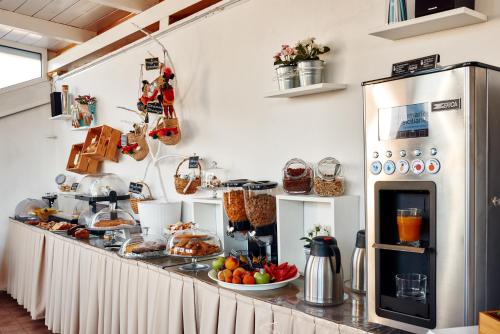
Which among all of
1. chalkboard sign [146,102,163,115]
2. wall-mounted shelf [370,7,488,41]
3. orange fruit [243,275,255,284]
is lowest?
orange fruit [243,275,255,284]

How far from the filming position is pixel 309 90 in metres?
2.32

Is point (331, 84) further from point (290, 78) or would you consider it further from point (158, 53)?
point (158, 53)

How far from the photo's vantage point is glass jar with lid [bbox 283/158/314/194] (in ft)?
7.68

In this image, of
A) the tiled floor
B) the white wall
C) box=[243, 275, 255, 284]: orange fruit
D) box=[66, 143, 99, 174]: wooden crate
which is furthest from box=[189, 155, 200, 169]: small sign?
the tiled floor

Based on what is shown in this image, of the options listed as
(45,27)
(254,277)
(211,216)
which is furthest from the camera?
(45,27)

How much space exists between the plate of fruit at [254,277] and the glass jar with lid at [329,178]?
38cm

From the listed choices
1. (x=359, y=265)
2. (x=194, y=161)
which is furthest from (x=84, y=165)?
(x=359, y=265)

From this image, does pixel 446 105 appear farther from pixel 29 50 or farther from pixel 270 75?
pixel 29 50

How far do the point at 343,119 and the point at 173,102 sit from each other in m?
1.58

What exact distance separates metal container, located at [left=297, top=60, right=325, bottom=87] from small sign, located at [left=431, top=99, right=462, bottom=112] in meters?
1.02

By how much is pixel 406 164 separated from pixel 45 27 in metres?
4.21

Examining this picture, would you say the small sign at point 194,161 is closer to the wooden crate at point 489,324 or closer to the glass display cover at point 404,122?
the glass display cover at point 404,122

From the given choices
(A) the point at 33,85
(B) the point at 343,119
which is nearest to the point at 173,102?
(B) the point at 343,119

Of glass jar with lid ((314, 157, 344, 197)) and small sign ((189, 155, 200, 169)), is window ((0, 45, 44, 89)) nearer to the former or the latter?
small sign ((189, 155, 200, 169))
